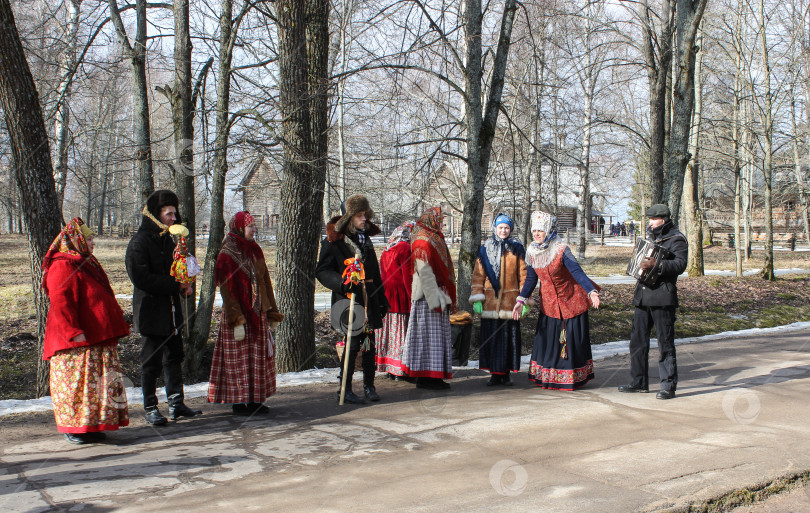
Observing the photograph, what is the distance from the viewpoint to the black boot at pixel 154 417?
5.61m

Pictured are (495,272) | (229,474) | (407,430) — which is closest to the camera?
(229,474)

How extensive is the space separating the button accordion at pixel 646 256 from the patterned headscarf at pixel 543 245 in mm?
849

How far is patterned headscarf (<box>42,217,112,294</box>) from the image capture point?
5.11 metres

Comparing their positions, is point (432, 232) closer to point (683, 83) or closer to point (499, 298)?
point (499, 298)

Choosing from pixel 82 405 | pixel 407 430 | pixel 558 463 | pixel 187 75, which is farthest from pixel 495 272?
pixel 187 75

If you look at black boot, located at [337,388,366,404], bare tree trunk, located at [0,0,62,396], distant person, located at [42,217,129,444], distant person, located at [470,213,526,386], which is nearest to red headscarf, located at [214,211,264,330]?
distant person, located at [42,217,129,444]

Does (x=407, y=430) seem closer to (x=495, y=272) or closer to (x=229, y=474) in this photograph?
(x=229, y=474)

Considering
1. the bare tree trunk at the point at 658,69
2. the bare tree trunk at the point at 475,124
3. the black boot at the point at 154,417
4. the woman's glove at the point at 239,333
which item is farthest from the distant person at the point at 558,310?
the bare tree trunk at the point at 658,69

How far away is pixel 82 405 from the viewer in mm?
5020

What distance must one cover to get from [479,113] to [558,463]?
6.08 m

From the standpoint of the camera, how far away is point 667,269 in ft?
21.6

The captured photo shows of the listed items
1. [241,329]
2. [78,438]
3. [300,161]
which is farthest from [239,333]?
[300,161]

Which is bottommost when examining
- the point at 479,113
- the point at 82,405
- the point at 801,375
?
the point at 801,375

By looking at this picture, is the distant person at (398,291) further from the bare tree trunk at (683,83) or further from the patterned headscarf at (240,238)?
the bare tree trunk at (683,83)
